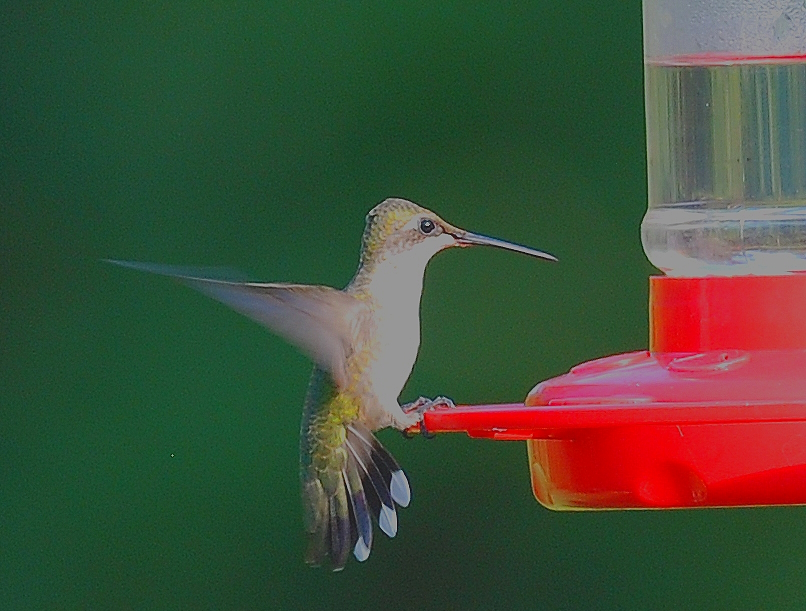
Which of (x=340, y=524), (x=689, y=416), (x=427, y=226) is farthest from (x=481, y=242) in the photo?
(x=689, y=416)

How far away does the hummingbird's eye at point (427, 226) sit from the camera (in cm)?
342

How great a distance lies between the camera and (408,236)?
11.2ft

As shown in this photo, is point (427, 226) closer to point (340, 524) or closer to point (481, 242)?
point (481, 242)

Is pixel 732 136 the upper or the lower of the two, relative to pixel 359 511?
upper

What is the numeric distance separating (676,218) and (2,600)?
314 centimetres

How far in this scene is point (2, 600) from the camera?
5836 millimetres

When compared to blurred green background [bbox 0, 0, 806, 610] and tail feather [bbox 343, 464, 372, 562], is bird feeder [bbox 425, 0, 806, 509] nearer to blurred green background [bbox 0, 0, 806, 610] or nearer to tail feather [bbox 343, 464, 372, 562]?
tail feather [bbox 343, 464, 372, 562]

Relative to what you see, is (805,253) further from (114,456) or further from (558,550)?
(114,456)

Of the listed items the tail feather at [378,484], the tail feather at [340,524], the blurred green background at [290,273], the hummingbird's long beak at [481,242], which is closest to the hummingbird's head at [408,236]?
the hummingbird's long beak at [481,242]

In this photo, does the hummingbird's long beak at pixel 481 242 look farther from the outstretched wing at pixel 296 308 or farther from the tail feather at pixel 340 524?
the tail feather at pixel 340 524

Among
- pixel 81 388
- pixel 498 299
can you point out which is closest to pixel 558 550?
pixel 498 299

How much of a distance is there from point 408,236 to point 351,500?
0.54 metres

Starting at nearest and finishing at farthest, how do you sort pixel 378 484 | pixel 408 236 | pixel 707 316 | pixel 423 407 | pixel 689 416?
pixel 689 416, pixel 707 316, pixel 423 407, pixel 408 236, pixel 378 484

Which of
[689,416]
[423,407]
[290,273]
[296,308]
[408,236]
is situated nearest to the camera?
[689,416]
